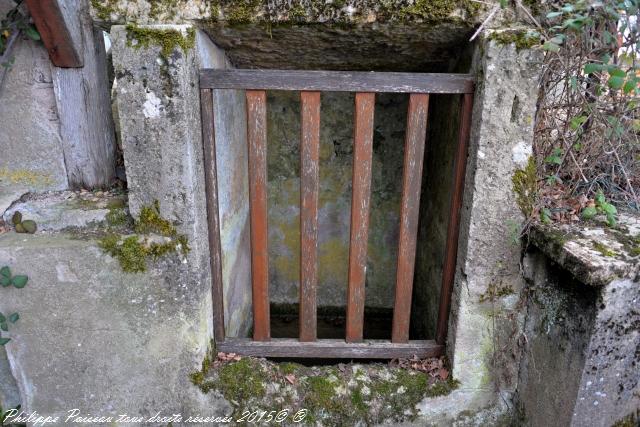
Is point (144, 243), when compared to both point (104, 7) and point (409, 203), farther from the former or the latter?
point (409, 203)

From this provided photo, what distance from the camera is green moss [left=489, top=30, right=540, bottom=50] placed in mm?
1655

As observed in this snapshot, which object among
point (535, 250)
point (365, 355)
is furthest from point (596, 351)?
point (365, 355)

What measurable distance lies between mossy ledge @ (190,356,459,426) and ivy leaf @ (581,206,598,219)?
97 cm

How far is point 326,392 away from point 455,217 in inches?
40.7

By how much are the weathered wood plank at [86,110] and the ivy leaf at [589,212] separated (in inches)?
87.0

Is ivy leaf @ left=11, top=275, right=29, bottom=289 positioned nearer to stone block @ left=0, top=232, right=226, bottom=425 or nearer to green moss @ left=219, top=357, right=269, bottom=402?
stone block @ left=0, top=232, right=226, bottom=425

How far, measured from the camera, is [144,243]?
1855 millimetres

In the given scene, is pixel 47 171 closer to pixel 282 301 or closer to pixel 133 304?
pixel 133 304

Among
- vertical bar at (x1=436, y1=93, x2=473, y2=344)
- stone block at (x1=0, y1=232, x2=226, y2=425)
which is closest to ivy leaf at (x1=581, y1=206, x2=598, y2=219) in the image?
vertical bar at (x1=436, y1=93, x2=473, y2=344)

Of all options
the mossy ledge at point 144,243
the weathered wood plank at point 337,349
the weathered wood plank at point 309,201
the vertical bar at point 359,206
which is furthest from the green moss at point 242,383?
the mossy ledge at point 144,243

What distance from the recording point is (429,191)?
287 cm

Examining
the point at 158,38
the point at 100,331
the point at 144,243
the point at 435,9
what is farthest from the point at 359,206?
the point at 100,331

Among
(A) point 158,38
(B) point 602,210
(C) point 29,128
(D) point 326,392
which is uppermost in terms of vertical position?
(A) point 158,38

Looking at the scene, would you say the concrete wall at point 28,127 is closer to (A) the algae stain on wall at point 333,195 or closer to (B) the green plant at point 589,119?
(A) the algae stain on wall at point 333,195
